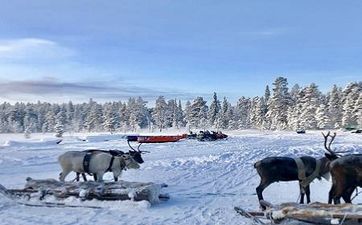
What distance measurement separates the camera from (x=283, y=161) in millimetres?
12641

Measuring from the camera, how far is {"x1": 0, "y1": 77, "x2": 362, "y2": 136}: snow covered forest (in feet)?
287

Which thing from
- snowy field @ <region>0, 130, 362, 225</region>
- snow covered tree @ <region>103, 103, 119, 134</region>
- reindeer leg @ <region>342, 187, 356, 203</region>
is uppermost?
snow covered tree @ <region>103, 103, 119, 134</region>

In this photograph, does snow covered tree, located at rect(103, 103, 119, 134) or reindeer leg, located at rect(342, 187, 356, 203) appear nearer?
reindeer leg, located at rect(342, 187, 356, 203)

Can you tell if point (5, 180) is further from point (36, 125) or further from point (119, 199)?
point (36, 125)

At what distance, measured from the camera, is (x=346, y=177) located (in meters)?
10.8

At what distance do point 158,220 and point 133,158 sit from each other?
669 cm

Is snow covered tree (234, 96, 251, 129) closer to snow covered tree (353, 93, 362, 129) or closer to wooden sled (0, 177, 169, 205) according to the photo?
Answer: snow covered tree (353, 93, 362, 129)

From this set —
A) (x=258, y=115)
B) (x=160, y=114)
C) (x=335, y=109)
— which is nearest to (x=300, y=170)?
(x=335, y=109)

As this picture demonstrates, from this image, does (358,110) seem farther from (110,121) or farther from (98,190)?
(98,190)

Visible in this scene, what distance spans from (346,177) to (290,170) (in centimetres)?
203

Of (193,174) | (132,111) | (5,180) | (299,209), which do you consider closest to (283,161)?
(299,209)

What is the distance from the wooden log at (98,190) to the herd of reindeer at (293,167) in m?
1.81

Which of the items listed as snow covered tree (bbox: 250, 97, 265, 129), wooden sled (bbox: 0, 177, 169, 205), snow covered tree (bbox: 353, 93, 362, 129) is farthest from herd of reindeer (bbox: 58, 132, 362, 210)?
snow covered tree (bbox: 250, 97, 265, 129)

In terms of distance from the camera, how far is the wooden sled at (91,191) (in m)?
12.4
